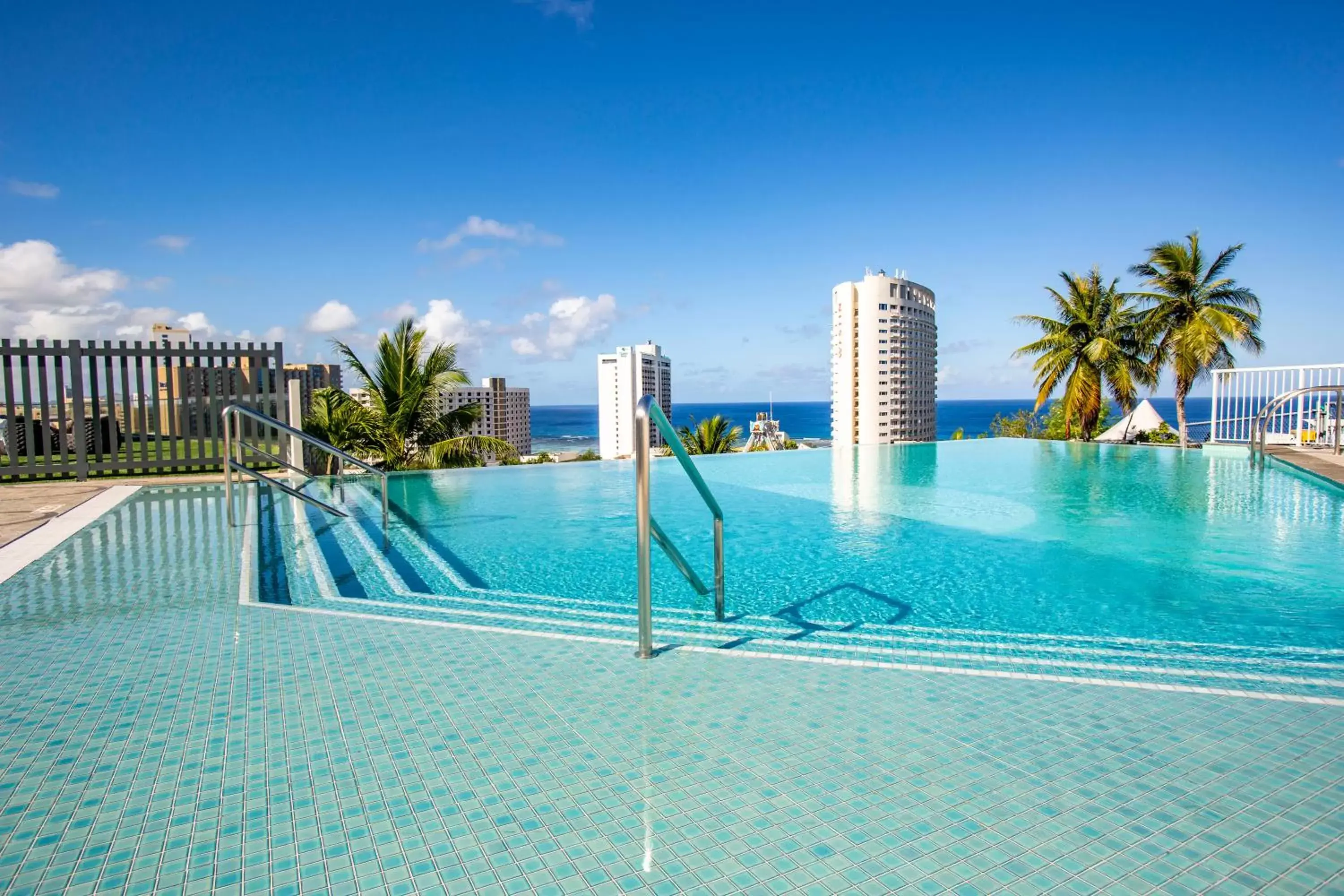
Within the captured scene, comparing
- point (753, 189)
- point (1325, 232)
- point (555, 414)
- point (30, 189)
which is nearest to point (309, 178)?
point (30, 189)

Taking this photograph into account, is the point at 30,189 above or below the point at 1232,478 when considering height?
above

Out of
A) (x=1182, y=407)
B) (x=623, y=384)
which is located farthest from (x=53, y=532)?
(x=623, y=384)

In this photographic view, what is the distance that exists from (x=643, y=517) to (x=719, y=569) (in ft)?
3.68

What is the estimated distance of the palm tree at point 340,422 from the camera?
42.9 ft

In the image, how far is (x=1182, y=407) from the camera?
16.5 meters

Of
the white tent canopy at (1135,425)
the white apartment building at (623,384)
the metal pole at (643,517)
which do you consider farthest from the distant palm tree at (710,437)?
the white apartment building at (623,384)

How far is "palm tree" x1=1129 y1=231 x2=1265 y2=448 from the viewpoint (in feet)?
54.1

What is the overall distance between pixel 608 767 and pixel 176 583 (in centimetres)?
394

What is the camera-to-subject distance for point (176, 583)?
4617mm

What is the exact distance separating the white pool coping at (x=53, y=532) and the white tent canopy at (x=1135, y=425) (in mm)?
21379

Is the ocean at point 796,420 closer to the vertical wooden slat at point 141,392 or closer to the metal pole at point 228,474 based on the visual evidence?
the vertical wooden slat at point 141,392

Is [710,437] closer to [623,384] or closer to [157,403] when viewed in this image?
[157,403]

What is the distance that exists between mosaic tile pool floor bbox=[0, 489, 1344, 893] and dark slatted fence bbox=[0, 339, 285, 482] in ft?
26.4

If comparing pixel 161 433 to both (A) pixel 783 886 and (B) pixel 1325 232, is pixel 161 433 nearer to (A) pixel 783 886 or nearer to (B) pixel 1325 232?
(A) pixel 783 886
